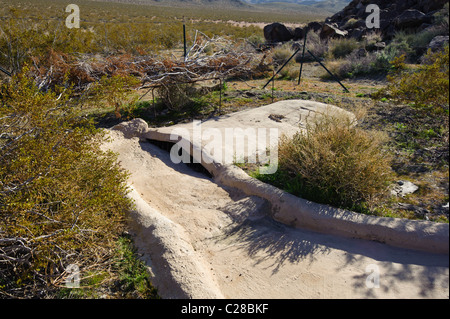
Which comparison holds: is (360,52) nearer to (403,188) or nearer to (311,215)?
(403,188)

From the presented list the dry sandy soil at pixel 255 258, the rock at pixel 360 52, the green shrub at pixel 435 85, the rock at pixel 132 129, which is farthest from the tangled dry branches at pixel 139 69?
the rock at pixel 360 52

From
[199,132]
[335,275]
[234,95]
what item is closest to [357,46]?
[234,95]

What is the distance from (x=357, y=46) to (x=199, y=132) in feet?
42.2

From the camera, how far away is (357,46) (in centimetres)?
1590

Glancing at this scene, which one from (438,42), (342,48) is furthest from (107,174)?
(342,48)

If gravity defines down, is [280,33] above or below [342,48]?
above

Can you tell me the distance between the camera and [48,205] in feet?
11.7

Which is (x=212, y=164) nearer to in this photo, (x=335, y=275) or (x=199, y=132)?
(x=199, y=132)

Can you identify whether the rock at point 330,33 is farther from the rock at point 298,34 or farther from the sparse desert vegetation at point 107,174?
the sparse desert vegetation at point 107,174

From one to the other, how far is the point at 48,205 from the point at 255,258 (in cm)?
229

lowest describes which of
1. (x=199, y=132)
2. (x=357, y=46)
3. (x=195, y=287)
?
(x=195, y=287)

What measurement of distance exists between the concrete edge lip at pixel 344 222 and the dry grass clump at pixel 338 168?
291 mm

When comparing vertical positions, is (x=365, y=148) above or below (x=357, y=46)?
below

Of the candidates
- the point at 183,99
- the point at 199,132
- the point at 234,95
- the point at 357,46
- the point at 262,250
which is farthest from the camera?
the point at 357,46
